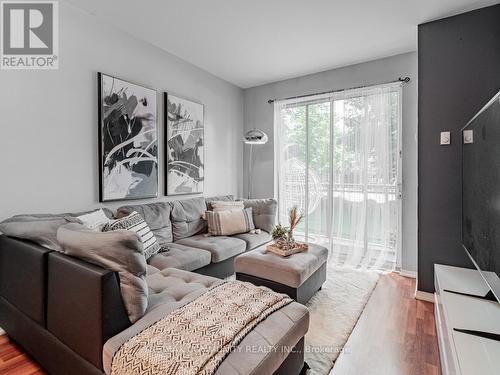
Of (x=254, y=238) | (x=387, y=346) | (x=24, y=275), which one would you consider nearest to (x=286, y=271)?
(x=387, y=346)

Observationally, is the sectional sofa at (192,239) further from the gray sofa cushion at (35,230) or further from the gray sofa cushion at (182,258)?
the gray sofa cushion at (35,230)

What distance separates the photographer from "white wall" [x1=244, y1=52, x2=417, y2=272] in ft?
9.91

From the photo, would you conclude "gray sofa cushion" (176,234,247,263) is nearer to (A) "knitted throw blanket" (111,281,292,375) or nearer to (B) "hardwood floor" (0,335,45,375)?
(A) "knitted throw blanket" (111,281,292,375)

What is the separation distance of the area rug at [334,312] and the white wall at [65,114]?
2111 millimetres

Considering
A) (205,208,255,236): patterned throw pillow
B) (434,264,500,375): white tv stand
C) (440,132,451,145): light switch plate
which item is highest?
(440,132,451,145): light switch plate

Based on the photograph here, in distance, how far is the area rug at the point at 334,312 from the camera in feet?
5.49

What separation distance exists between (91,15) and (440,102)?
321 cm

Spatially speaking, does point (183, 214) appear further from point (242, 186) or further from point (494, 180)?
point (494, 180)

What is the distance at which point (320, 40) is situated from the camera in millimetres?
2807

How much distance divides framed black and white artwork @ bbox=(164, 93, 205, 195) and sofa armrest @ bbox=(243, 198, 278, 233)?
770mm

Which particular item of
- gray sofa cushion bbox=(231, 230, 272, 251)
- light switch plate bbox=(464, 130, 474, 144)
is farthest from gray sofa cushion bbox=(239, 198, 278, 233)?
light switch plate bbox=(464, 130, 474, 144)

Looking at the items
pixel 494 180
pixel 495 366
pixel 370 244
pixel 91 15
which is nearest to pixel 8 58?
pixel 91 15

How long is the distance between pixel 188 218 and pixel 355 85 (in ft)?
8.74

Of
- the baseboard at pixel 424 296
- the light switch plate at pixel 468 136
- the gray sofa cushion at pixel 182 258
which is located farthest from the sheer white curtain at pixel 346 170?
the gray sofa cushion at pixel 182 258
